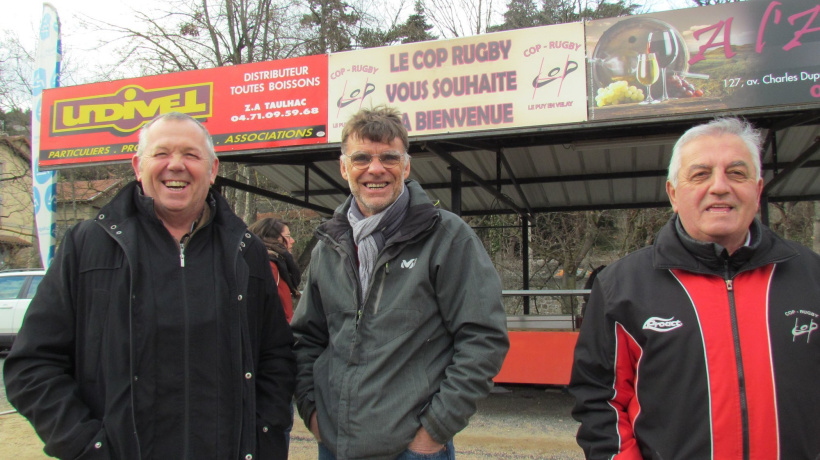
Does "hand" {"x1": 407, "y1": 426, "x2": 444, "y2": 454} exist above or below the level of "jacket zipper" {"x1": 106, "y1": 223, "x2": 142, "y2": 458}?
below

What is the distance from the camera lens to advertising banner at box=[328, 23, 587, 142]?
4664 mm

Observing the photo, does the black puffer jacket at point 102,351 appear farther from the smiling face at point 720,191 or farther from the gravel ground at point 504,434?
the gravel ground at point 504,434

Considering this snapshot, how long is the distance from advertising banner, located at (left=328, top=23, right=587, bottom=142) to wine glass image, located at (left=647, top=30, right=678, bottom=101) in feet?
1.94

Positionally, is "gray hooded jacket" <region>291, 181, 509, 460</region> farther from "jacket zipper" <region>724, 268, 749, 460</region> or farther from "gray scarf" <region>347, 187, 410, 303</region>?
"jacket zipper" <region>724, 268, 749, 460</region>

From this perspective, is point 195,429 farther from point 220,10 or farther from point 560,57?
point 220,10

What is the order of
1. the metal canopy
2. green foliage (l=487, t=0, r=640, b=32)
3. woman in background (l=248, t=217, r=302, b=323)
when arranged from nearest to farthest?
woman in background (l=248, t=217, r=302, b=323), the metal canopy, green foliage (l=487, t=0, r=640, b=32)

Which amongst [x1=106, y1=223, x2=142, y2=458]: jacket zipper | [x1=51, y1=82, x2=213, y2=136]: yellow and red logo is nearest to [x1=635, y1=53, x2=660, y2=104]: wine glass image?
[x1=106, y1=223, x2=142, y2=458]: jacket zipper

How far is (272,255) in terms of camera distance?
12.7 ft

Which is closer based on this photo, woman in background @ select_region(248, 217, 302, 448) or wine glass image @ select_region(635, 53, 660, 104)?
woman in background @ select_region(248, 217, 302, 448)

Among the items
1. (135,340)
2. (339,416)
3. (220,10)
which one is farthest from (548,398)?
(220,10)

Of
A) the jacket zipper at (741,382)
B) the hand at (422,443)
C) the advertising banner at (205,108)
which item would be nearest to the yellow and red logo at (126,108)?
the advertising banner at (205,108)

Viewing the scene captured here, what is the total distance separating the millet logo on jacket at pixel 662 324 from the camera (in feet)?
5.33

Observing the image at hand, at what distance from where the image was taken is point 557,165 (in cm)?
765

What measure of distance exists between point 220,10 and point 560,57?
63.0 ft
